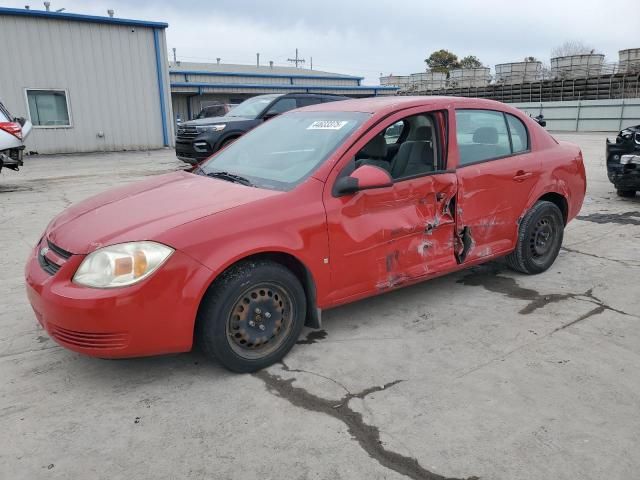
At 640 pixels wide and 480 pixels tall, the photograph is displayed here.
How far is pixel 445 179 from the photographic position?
379 cm

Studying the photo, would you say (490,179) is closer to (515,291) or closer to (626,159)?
(515,291)

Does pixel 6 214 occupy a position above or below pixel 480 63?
below

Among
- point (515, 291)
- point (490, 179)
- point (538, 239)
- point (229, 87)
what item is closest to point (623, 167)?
point (538, 239)

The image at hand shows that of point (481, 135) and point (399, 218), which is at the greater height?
Result: point (481, 135)

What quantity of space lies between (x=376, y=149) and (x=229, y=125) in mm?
7470

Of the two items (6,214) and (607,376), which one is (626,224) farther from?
(6,214)

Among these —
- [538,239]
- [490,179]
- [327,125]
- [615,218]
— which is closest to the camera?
[327,125]

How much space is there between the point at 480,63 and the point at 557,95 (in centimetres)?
3864

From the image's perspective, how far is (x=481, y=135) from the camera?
4.18 m

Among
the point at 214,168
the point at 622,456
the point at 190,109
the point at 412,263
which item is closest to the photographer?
the point at 622,456

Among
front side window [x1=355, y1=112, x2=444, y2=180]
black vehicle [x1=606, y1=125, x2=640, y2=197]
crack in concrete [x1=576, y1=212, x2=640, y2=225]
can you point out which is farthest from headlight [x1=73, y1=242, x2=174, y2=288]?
black vehicle [x1=606, y1=125, x2=640, y2=197]

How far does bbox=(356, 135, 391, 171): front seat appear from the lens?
12.2ft

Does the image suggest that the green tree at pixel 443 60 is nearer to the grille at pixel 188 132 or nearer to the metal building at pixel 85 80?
the metal building at pixel 85 80

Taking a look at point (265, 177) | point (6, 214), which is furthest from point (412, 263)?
point (6, 214)
